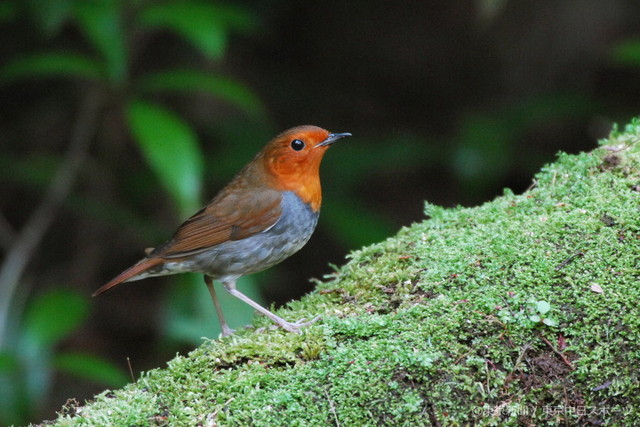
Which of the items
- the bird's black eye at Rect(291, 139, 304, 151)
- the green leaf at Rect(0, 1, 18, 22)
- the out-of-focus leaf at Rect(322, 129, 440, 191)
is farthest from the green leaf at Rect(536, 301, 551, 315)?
the green leaf at Rect(0, 1, 18, 22)

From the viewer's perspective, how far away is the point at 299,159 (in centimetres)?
362

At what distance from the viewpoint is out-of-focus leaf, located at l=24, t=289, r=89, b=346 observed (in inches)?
170

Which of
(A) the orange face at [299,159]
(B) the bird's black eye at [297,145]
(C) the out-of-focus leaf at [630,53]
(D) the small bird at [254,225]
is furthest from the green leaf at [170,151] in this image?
(C) the out-of-focus leaf at [630,53]

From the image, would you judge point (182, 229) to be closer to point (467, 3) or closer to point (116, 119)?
point (116, 119)

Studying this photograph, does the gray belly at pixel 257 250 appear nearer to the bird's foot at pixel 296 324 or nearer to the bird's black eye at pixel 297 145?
the bird's black eye at pixel 297 145

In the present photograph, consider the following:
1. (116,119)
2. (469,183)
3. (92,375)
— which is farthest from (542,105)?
(92,375)

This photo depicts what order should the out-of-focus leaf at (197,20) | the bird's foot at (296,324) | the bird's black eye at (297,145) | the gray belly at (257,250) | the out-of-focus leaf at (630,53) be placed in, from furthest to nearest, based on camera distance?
1. the out-of-focus leaf at (630,53)
2. the out-of-focus leaf at (197,20)
3. the bird's black eye at (297,145)
4. the gray belly at (257,250)
5. the bird's foot at (296,324)

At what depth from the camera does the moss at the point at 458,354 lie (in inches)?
83.6

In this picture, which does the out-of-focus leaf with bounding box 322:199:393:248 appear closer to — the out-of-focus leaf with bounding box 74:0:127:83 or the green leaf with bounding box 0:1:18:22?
the out-of-focus leaf with bounding box 74:0:127:83

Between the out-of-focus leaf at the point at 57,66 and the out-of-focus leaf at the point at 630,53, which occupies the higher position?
the out-of-focus leaf at the point at 57,66

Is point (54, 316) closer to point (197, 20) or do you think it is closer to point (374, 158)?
point (197, 20)

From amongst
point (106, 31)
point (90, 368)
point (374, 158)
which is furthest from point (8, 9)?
point (374, 158)

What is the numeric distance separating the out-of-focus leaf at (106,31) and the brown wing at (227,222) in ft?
4.87

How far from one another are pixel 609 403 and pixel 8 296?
3.61m
